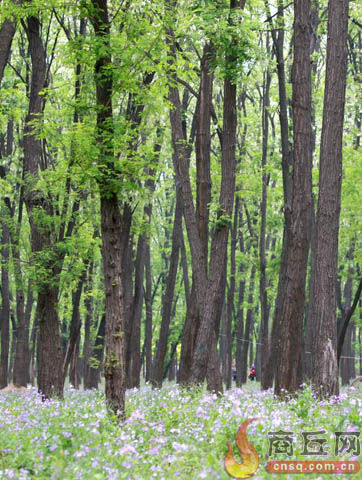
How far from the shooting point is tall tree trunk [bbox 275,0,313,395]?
11000mm

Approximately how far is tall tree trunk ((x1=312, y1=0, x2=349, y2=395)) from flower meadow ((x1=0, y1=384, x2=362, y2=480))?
1102mm

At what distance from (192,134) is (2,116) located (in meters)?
5.71

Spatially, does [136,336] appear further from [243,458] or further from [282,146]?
[243,458]

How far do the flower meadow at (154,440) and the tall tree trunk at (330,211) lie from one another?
3.61 feet

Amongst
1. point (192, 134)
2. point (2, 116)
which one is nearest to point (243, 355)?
point (192, 134)

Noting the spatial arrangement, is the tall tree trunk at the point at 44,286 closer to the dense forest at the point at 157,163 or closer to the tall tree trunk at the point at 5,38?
the dense forest at the point at 157,163

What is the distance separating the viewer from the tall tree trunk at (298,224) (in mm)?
11000

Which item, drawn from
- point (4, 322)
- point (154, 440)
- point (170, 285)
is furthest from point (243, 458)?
point (4, 322)

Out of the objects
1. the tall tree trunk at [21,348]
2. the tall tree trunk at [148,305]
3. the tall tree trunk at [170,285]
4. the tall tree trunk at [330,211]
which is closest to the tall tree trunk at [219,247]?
the tall tree trunk at [330,211]

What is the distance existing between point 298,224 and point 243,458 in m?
5.92

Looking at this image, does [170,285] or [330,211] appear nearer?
[330,211]

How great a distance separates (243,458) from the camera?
5.96 m

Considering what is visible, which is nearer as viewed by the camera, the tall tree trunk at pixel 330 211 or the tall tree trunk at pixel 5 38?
the tall tree trunk at pixel 330 211

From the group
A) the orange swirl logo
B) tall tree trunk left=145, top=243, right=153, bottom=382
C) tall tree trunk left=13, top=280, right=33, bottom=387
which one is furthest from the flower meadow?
tall tree trunk left=145, top=243, right=153, bottom=382
